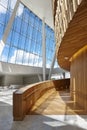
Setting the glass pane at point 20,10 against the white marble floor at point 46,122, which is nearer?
the white marble floor at point 46,122

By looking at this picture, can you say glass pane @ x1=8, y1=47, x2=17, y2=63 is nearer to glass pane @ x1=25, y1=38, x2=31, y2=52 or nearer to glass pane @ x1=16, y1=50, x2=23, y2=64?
glass pane @ x1=16, y1=50, x2=23, y2=64

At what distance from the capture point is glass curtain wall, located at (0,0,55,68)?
70.0 feet

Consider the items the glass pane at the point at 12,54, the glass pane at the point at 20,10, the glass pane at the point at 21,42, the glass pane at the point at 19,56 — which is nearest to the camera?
the glass pane at the point at 20,10

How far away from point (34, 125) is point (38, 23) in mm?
22981

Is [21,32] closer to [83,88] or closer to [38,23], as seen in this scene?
[38,23]

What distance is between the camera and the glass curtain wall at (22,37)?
2133 cm

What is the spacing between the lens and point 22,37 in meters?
25.7

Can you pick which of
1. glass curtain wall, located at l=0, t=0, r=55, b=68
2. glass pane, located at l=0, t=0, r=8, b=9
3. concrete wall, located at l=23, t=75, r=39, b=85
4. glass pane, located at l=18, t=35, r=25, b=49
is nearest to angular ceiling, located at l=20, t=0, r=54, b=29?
glass pane, located at l=0, t=0, r=8, b=9

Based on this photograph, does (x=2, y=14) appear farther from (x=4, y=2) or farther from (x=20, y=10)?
(x=20, y=10)

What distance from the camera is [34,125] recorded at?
6.81m

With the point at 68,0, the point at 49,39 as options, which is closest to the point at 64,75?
the point at 49,39

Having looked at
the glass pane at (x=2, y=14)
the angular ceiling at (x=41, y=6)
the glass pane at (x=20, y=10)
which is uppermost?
the glass pane at (x=20, y=10)

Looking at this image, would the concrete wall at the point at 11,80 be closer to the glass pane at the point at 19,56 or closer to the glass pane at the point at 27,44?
the glass pane at the point at 19,56

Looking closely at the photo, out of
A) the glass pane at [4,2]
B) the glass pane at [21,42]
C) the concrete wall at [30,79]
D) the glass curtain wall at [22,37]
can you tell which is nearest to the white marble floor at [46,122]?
the glass curtain wall at [22,37]
